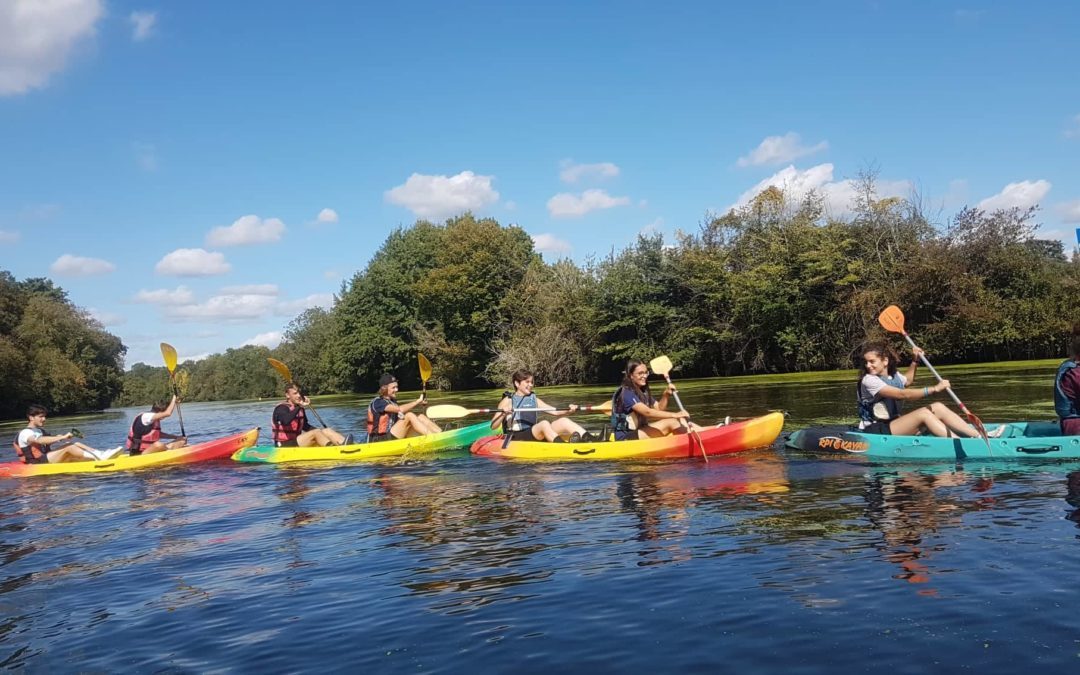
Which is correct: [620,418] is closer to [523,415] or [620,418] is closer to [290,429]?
[523,415]

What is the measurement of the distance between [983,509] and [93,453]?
13.0 m

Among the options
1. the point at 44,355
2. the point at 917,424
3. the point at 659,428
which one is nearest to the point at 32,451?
the point at 659,428

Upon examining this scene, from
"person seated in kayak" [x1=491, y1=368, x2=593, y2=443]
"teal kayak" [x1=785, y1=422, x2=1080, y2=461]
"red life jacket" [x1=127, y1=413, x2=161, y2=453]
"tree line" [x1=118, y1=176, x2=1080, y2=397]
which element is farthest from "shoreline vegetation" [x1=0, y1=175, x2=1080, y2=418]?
"teal kayak" [x1=785, y1=422, x2=1080, y2=461]

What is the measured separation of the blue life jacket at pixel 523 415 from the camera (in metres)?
12.6

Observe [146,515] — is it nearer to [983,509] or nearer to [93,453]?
[93,453]

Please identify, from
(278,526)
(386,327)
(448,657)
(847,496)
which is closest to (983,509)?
(847,496)

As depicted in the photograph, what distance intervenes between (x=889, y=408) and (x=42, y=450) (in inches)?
505

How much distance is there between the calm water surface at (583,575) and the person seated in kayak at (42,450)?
463 cm

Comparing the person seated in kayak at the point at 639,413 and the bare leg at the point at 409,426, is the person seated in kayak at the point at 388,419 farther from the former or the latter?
the person seated in kayak at the point at 639,413

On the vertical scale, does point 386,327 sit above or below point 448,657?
above

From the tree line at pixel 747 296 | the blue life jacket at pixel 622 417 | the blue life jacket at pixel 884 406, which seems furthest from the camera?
the tree line at pixel 747 296

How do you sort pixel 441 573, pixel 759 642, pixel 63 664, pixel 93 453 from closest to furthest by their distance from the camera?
pixel 759 642 → pixel 63 664 → pixel 441 573 → pixel 93 453

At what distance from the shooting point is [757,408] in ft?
59.1

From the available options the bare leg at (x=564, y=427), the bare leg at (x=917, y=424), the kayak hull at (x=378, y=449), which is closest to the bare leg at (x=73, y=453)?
the kayak hull at (x=378, y=449)
